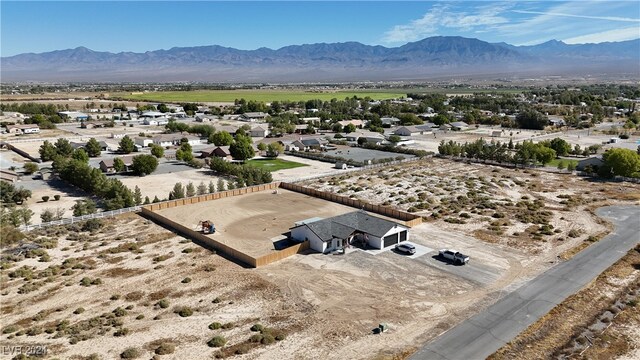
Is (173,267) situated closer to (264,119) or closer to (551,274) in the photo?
(551,274)

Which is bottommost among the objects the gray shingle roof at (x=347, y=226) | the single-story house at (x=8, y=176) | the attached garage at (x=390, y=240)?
the attached garage at (x=390, y=240)

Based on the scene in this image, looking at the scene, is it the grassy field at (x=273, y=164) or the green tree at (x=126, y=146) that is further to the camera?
the green tree at (x=126, y=146)

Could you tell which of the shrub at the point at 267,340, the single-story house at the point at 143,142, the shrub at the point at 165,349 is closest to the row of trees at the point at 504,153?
the single-story house at the point at 143,142

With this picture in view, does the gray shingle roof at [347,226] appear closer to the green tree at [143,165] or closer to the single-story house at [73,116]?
the green tree at [143,165]

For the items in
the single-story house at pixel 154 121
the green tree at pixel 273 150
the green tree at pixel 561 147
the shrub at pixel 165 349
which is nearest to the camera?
the shrub at pixel 165 349

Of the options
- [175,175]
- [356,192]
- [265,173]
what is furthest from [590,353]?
[175,175]

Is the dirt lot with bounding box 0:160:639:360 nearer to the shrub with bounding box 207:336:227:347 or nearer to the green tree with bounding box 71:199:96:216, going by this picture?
the shrub with bounding box 207:336:227:347

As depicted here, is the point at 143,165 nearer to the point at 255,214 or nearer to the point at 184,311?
the point at 255,214
